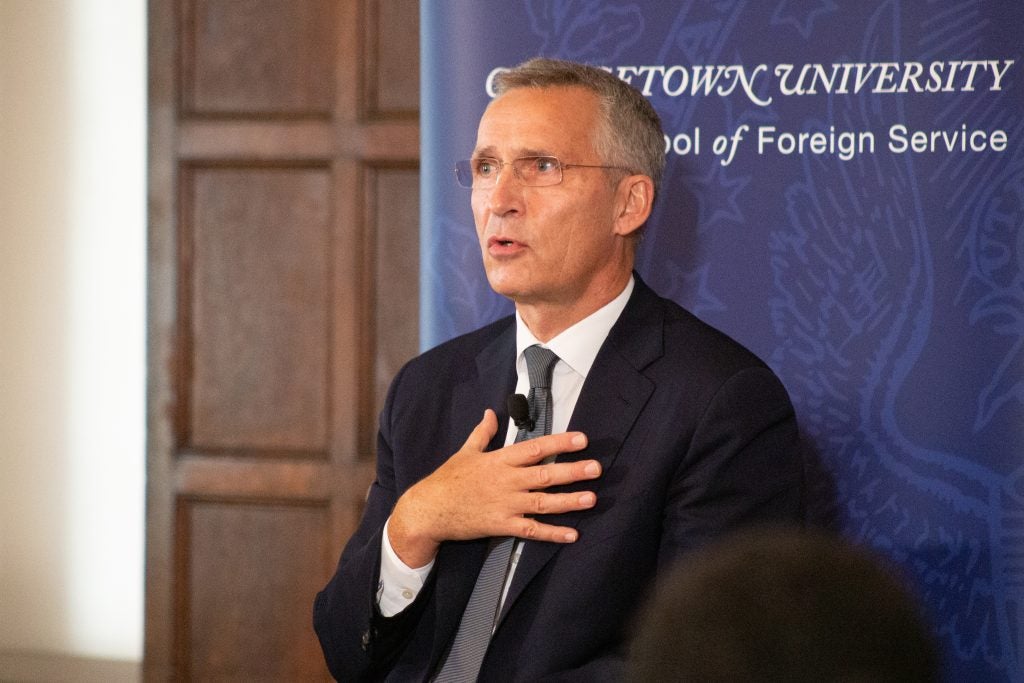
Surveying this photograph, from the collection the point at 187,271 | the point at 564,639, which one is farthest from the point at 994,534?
the point at 187,271

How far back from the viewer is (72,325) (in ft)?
13.8

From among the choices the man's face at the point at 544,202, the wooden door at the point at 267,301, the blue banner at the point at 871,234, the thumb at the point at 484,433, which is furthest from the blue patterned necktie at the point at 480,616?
the wooden door at the point at 267,301

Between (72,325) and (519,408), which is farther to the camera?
(72,325)

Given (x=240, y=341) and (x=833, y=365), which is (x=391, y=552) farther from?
(x=240, y=341)

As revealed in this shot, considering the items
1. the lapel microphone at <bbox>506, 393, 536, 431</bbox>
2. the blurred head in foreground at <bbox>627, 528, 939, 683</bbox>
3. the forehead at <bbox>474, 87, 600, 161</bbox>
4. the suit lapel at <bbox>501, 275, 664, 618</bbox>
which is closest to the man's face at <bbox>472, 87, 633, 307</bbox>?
the forehead at <bbox>474, 87, 600, 161</bbox>

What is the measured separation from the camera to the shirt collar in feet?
6.82

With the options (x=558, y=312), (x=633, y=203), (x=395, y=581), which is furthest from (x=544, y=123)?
(x=395, y=581)

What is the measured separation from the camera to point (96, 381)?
13.7ft

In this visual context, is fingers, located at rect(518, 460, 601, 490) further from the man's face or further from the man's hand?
the man's face

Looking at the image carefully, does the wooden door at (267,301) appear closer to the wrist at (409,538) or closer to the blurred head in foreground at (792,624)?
the wrist at (409,538)

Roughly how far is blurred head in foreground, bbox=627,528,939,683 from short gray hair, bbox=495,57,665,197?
1575 mm

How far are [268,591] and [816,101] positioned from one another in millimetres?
2369

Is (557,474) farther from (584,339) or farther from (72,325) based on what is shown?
(72,325)

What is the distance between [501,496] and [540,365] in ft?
1.12
